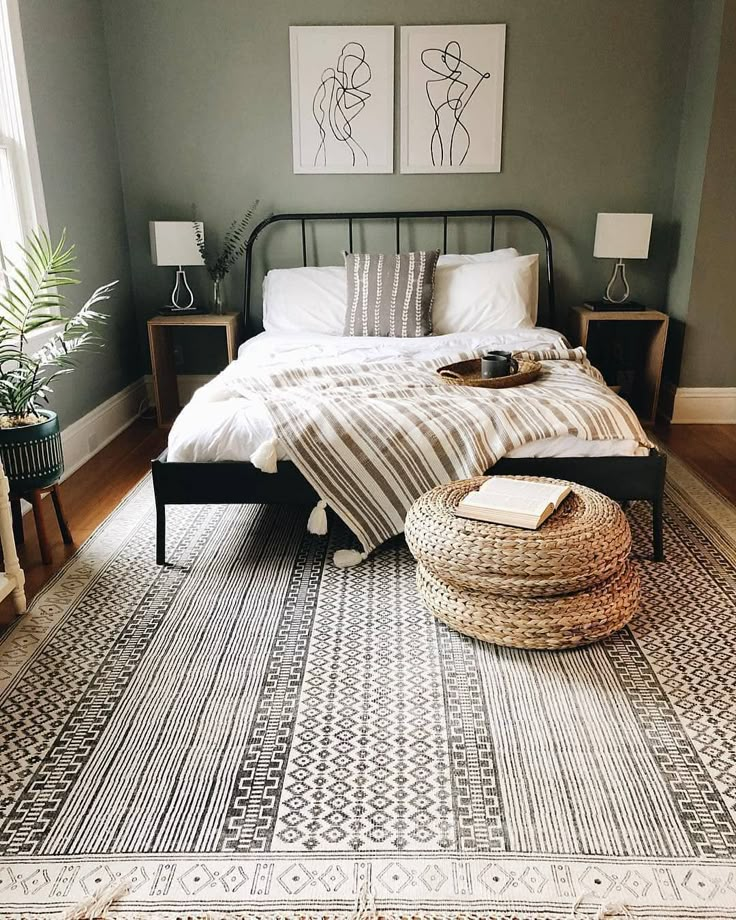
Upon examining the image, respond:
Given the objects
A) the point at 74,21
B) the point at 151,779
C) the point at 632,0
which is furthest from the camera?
the point at 632,0

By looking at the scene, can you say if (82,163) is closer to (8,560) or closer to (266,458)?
(266,458)

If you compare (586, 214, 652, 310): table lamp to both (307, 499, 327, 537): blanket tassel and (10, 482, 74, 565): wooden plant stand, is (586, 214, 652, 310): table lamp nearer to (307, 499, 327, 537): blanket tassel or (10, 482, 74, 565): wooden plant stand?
(307, 499, 327, 537): blanket tassel

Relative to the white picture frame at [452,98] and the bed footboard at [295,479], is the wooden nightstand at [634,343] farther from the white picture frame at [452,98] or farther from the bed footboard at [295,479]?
the bed footboard at [295,479]

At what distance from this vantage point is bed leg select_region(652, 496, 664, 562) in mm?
2527

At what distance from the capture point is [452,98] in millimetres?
4152

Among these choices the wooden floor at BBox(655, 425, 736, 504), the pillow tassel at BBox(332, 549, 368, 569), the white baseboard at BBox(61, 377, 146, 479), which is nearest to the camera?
the pillow tassel at BBox(332, 549, 368, 569)

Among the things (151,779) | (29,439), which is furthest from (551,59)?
(151,779)

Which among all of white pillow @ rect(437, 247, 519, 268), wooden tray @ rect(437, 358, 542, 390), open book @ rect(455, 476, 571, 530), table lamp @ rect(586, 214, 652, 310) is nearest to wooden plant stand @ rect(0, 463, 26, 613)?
open book @ rect(455, 476, 571, 530)

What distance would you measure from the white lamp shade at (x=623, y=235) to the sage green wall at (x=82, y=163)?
9.04 ft

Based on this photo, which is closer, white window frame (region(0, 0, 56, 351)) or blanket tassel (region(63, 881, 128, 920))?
blanket tassel (region(63, 881, 128, 920))

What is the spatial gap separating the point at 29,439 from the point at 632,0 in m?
3.86

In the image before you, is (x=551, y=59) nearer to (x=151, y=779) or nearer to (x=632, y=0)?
(x=632, y=0)

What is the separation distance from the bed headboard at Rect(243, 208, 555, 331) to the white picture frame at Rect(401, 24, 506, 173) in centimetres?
24

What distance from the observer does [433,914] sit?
1312 millimetres
